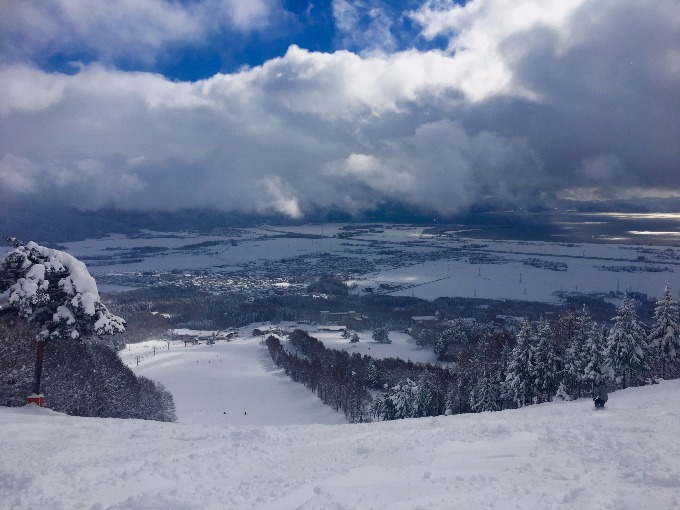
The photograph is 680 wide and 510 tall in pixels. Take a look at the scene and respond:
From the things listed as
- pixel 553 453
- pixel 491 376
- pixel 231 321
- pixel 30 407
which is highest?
pixel 553 453

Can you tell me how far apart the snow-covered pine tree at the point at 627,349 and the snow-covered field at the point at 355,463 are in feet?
33.0

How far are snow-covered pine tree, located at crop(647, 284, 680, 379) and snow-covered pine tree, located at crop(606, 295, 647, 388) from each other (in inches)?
23.8

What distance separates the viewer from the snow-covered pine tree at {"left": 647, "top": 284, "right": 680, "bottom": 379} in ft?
71.8

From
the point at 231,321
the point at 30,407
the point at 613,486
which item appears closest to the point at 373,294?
the point at 231,321

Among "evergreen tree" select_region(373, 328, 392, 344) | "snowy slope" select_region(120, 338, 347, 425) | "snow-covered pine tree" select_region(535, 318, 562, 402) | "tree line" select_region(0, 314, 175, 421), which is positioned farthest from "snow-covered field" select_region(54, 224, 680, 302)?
"tree line" select_region(0, 314, 175, 421)

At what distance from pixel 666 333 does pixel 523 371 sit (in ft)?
23.0

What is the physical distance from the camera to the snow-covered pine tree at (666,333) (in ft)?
71.8

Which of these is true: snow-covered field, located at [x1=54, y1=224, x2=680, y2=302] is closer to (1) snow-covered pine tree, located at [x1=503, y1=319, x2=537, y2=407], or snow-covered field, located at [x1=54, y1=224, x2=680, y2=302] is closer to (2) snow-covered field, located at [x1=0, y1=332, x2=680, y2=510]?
(1) snow-covered pine tree, located at [x1=503, y1=319, x2=537, y2=407]

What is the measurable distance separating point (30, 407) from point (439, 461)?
12706 millimetres

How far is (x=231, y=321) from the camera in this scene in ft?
260

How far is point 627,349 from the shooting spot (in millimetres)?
22328

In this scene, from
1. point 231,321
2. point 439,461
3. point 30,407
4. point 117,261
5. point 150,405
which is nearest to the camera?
point 439,461

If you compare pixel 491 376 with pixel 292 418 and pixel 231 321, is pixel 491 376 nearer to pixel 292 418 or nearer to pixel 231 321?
pixel 292 418

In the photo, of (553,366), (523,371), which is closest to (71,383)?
(523,371)
